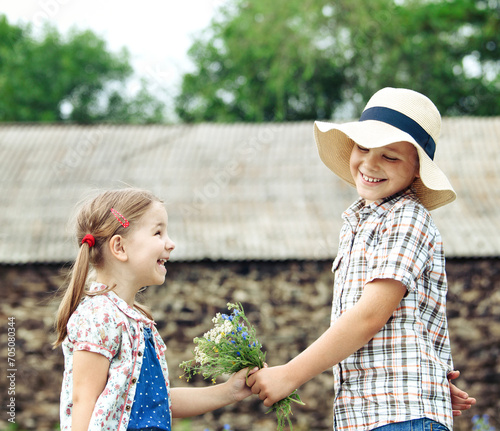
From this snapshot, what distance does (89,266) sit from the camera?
7.14ft

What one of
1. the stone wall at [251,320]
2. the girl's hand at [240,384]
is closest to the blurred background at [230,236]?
the stone wall at [251,320]

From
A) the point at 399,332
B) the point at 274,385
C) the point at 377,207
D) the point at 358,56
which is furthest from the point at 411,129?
the point at 358,56

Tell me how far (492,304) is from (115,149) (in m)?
5.75

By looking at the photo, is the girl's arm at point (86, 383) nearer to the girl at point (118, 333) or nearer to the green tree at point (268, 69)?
the girl at point (118, 333)

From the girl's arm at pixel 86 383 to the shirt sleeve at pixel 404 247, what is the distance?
874mm

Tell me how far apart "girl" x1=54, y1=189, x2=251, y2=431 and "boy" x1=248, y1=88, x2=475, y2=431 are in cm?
35

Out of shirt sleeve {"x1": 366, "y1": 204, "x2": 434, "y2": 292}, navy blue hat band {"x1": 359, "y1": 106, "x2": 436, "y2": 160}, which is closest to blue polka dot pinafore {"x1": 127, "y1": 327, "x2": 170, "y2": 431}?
shirt sleeve {"x1": 366, "y1": 204, "x2": 434, "y2": 292}

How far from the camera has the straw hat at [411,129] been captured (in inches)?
81.7

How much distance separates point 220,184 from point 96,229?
6.59 meters

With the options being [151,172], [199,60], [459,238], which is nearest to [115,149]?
[151,172]

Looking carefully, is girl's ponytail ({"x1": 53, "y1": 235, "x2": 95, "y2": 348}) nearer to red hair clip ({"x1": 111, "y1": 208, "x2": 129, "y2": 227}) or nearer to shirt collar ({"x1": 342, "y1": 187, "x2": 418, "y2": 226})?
red hair clip ({"x1": 111, "y1": 208, "x2": 129, "y2": 227})

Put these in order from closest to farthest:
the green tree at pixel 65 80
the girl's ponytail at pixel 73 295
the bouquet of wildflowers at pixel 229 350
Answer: the girl's ponytail at pixel 73 295 < the bouquet of wildflowers at pixel 229 350 < the green tree at pixel 65 80

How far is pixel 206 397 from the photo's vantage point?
2.32m

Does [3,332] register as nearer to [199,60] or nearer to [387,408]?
[387,408]
